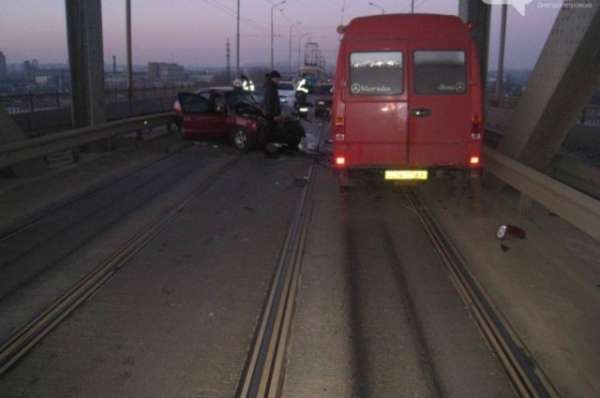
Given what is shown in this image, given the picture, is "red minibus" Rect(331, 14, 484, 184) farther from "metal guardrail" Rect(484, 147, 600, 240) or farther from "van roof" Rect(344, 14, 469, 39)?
"metal guardrail" Rect(484, 147, 600, 240)

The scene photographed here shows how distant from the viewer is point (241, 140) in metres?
18.2

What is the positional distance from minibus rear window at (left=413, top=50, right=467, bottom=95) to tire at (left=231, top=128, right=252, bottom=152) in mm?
8300

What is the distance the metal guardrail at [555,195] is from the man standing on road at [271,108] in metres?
6.75

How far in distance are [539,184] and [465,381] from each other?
4.35m

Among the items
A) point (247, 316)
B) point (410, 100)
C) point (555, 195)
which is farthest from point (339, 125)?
point (247, 316)

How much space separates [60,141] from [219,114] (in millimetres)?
6240

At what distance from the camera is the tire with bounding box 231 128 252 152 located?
18.0 m

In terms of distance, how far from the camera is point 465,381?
14.9ft

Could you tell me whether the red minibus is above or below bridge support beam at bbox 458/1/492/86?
below

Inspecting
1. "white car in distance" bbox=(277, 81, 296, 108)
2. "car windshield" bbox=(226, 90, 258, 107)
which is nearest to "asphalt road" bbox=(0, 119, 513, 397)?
"car windshield" bbox=(226, 90, 258, 107)

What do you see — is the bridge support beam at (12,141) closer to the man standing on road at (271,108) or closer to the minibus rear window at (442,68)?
the man standing on road at (271,108)

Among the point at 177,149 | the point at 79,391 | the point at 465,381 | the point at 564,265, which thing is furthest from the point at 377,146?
the point at 177,149

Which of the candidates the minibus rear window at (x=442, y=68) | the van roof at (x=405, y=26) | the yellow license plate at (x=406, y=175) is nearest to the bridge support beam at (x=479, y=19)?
the van roof at (x=405, y=26)

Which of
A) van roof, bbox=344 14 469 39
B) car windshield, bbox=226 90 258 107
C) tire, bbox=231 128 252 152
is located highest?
van roof, bbox=344 14 469 39
